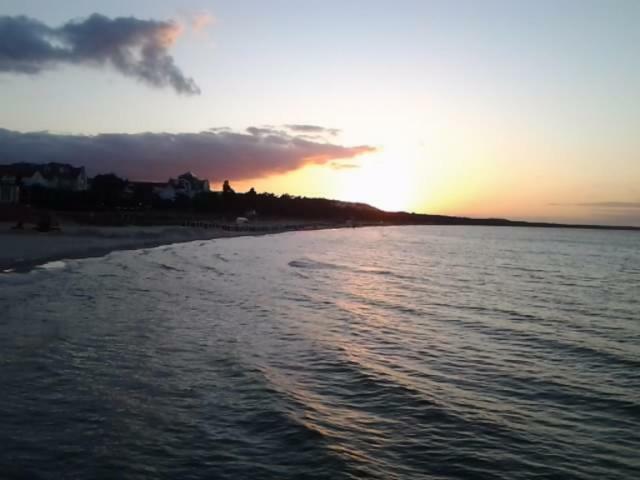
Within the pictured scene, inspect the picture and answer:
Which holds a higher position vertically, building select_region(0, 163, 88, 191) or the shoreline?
building select_region(0, 163, 88, 191)

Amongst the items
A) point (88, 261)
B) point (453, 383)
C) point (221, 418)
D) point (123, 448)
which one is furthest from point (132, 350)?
point (88, 261)

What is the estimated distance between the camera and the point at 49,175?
9938cm

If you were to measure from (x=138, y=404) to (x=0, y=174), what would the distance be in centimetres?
9755

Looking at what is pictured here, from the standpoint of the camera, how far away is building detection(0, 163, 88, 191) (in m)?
97.2

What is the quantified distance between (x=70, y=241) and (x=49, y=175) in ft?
179

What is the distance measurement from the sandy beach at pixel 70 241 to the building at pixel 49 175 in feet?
95.1

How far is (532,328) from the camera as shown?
67.1 ft

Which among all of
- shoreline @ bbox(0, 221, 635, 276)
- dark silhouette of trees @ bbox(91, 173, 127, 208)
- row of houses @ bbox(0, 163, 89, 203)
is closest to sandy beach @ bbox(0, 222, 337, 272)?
shoreline @ bbox(0, 221, 635, 276)

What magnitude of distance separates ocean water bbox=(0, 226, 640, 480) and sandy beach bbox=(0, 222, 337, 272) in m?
11.6

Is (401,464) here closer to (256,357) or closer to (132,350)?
(256,357)

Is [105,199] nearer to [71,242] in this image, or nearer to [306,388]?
[71,242]

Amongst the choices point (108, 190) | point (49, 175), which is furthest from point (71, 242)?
point (49, 175)

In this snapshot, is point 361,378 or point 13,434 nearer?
point 13,434

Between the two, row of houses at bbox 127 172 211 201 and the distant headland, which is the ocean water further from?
row of houses at bbox 127 172 211 201
